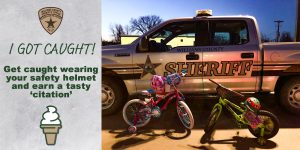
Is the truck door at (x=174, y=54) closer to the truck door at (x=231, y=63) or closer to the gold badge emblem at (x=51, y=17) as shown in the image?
the truck door at (x=231, y=63)

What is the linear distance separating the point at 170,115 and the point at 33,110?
3723 millimetres

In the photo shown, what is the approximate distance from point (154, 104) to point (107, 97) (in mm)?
1281

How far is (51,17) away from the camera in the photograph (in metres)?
4.90

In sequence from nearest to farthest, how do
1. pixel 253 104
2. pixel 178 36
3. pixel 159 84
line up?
pixel 253 104, pixel 159 84, pixel 178 36

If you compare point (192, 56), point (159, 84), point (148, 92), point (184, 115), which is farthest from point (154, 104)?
point (192, 56)

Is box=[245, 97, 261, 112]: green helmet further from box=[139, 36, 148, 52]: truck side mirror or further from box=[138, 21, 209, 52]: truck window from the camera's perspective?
box=[139, 36, 148, 52]: truck side mirror

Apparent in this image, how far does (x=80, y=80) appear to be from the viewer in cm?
495

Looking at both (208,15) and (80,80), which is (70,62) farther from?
(208,15)

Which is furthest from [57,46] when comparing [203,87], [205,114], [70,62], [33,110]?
[205,114]

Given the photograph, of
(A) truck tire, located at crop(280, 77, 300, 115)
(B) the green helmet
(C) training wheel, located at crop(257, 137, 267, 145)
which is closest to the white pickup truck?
(A) truck tire, located at crop(280, 77, 300, 115)

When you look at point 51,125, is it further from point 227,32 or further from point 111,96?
point 227,32

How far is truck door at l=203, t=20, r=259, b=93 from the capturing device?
7.74m

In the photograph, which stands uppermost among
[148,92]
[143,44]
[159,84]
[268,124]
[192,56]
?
[143,44]

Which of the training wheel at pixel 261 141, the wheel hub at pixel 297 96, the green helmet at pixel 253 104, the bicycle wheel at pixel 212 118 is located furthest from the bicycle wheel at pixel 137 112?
the wheel hub at pixel 297 96
